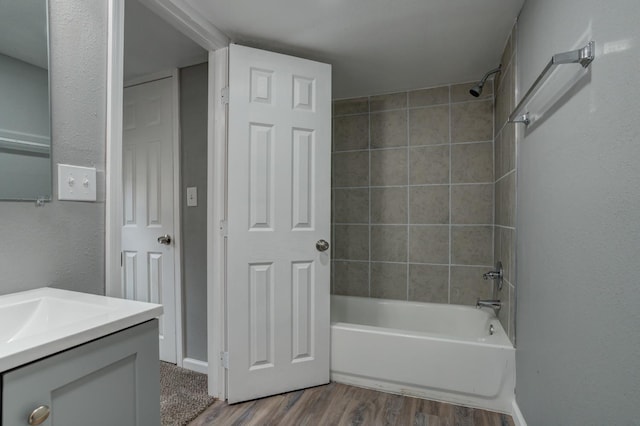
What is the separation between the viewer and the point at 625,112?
0.71m

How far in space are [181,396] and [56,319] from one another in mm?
1290

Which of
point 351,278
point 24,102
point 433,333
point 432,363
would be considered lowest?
point 432,363

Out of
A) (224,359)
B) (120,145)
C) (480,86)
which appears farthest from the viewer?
(480,86)

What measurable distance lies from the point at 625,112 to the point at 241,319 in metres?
1.77

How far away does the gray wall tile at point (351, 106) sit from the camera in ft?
8.68

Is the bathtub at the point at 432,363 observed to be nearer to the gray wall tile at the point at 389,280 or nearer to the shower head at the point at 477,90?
the gray wall tile at the point at 389,280

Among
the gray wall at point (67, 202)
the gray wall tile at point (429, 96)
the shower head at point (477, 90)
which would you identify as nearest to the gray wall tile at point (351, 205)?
the gray wall tile at point (429, 96)

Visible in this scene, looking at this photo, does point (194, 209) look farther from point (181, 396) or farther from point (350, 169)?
point (350, 169)

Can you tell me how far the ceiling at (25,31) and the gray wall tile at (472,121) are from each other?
7.78 ft

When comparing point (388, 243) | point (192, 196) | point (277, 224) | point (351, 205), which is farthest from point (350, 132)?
point (192, 196)

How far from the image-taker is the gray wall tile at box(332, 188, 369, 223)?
264 centimetres

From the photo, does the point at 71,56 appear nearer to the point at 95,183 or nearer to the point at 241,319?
the point at 95,183

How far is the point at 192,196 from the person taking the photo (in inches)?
85.0

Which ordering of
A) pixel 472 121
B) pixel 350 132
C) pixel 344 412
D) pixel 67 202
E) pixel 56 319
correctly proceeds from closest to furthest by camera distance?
pixel 56 319, pixel 67 202, pixel 344 412, pixel 472 121, pixel 350 132
